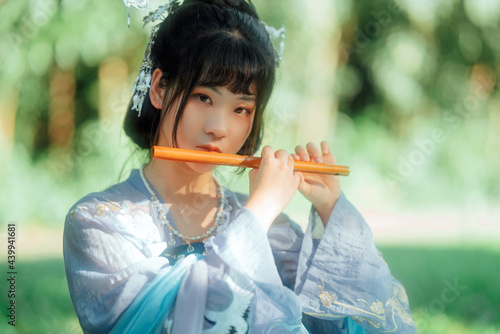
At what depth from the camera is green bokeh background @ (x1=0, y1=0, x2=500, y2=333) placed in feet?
10.9

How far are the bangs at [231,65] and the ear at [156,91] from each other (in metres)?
0.16

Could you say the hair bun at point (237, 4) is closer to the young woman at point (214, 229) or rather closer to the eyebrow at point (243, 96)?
the young woman at point (214, 229)

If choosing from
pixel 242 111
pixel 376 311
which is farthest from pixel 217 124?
pixel 376 311

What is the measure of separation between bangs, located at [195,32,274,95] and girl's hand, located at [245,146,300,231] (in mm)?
190

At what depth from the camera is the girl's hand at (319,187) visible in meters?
1.47

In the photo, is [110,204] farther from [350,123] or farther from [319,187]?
[350,123]

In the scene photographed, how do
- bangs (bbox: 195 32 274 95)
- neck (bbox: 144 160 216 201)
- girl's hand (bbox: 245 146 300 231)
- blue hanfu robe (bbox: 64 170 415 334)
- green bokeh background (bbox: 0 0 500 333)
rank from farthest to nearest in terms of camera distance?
green bokeh background (bbox: 0 0 500 333), neck (bbox: 144 160 216 201), bangs (bbox: 195 32 274 95), girl's hand (bbox: 245 146 300 231), blue hanfu robe (bbox: 64 170 415 334)

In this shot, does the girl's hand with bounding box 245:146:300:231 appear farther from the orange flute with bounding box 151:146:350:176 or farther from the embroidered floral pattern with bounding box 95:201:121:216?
the embroidered floral pattern with bounding box 95:201:121:216

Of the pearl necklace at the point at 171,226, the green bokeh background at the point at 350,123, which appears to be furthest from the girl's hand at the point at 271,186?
the green bokeh background at the point at 350,123

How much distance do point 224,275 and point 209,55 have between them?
55 centimetres

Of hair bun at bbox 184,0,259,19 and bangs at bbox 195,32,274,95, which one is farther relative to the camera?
hair bun at bbox 184,0,259,19

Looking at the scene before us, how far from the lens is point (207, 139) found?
4.40ft

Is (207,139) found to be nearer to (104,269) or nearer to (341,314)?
(104,269)

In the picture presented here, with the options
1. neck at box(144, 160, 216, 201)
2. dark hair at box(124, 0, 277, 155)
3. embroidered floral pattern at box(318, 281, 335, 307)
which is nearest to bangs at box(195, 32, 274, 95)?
dark hair at box(124, 0, 277, 155)
